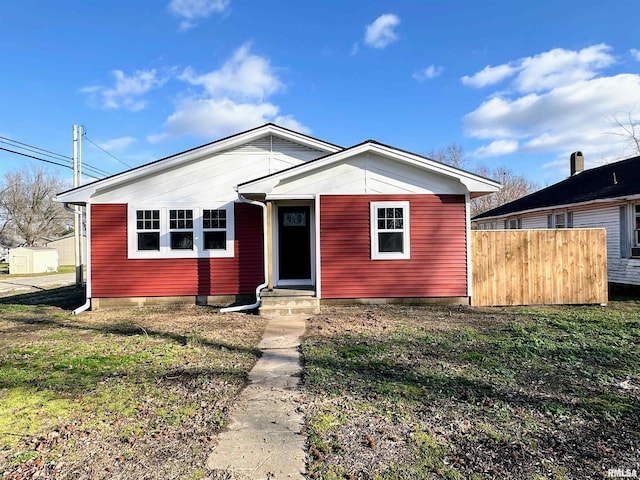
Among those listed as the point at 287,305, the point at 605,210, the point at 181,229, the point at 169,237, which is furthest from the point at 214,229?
the point at 605,210

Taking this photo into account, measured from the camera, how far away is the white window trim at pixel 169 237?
9.45 metres

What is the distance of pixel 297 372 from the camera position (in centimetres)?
469

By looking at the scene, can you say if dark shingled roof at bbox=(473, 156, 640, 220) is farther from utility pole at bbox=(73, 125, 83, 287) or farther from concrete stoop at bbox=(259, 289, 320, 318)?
utility pole at bbox=(73, 125, 83, 287)

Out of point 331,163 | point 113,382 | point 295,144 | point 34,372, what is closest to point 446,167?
point 331,163

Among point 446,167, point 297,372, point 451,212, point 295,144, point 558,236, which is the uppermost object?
point 295,144

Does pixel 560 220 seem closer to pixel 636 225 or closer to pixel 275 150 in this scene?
pixel 636 225

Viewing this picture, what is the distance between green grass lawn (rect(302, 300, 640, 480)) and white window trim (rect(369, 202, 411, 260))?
8.31 ft

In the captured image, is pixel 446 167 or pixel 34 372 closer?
pixel 34 372

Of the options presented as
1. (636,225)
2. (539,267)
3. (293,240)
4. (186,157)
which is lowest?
(539,267)

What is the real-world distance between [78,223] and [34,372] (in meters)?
13.0

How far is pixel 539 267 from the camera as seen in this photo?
9.06 meters

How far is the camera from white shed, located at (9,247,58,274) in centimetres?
2997

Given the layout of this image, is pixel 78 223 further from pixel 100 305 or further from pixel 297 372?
pixel 297 372

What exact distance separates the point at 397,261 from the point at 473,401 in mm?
5523
